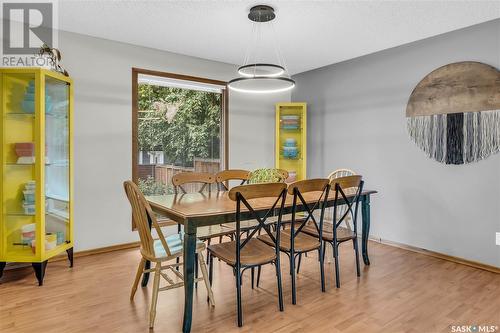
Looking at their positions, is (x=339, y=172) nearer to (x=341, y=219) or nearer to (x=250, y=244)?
(x=341, y=219)

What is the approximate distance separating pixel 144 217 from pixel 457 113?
3.22 metres

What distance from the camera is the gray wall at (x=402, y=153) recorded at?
122 inches

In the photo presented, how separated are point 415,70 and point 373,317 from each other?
2821 mm

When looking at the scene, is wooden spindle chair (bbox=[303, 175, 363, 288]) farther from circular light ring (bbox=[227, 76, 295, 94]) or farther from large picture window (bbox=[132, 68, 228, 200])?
large picture window (bbox=[132, 68, 228, 200])

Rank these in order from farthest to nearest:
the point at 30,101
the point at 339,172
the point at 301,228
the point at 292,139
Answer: the point at 292,139
the point at 339,172
the point at 30,101
the point at 301,228

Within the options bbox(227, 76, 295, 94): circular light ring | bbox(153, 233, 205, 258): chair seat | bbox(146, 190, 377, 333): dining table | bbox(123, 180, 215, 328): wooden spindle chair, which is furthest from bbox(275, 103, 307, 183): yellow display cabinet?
bbox(123, 180, 215, 328): wooden spindle chair

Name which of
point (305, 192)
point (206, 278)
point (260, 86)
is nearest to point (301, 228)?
point (305, 192)

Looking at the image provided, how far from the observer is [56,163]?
3.04 metres

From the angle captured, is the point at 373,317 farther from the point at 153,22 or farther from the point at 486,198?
the point at 153,22

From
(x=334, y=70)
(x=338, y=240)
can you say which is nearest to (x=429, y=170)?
(x=338, y=240)

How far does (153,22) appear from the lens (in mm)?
3086

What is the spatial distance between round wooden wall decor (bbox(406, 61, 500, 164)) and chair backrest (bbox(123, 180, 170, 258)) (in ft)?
9.96

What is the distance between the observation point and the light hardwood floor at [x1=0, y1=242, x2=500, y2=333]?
205 cm

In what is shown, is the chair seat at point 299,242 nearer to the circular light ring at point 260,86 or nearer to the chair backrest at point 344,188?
the chair backrest at point 344,188
